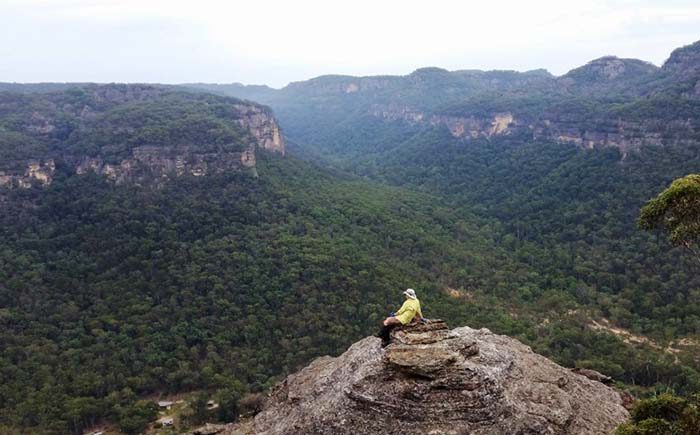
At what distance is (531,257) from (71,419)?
218 feet

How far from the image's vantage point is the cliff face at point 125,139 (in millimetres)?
82125

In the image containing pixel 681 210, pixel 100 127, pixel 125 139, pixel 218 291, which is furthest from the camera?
pixel 100 127

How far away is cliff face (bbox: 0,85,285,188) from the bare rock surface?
7496cm

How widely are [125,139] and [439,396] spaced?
87.1 meters

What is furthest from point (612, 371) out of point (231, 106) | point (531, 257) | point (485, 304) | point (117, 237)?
point (231, 106)

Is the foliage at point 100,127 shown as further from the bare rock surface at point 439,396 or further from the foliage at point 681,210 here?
the foliage at point 681,210

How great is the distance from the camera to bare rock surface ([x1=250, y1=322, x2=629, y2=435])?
15.9 metres

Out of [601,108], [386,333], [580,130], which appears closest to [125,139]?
[386,333]

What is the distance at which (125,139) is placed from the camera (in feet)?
286

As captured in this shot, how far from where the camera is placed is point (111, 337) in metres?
51.7

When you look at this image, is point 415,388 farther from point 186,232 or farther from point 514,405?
point 186,232

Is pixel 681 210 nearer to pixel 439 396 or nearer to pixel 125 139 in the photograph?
pixel 439 396

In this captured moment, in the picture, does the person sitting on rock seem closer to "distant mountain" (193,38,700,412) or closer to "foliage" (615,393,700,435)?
"foliage" (615,393,700,435)

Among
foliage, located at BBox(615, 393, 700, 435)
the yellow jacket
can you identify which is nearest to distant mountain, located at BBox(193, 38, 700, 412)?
foliage, located at BBox(615, 393, 700, 435)
